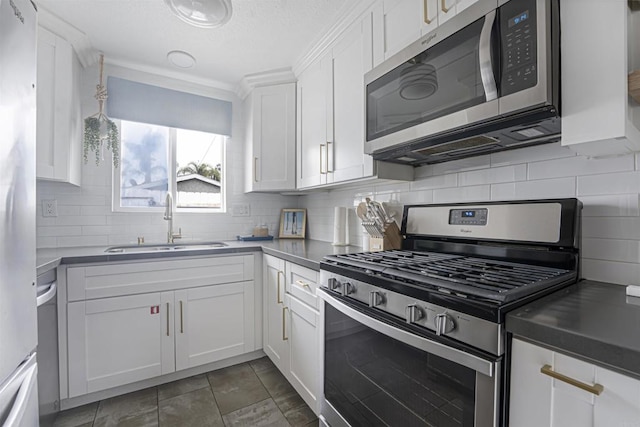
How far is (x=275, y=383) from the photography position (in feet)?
6.43

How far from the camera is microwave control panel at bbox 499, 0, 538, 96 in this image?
869 mm

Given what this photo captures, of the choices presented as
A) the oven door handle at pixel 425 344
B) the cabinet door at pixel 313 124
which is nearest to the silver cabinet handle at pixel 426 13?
the cabinet door at pixel 313 124

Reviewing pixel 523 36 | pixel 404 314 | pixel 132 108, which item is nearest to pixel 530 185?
pixel 523 36

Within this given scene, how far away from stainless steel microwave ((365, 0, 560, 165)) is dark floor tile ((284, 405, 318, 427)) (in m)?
1.52

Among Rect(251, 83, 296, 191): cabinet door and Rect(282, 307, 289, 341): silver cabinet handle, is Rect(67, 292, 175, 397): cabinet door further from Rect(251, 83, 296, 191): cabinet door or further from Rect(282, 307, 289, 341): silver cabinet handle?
Rect(251, 83, 296, 191): cabinet door

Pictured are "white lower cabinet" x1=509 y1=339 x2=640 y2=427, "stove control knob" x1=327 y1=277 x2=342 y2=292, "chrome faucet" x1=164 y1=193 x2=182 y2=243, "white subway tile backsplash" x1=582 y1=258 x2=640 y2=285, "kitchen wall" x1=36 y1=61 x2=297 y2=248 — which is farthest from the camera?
"chrome faucet" x1=164 y1=193 x2=182 y2=243

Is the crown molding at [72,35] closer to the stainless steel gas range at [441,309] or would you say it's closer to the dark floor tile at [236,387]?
the stainless steel gas range at [441,309]

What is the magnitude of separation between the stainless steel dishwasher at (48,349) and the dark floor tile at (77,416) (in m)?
0.05

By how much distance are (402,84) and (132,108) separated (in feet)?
7.16

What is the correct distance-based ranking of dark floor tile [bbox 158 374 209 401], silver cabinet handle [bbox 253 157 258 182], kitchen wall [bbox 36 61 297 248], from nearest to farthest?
dark floor tile [bbox 158 374 209 401]
kitchen wall [bbox 36 61 297 248]
silver cabinet handle [bbox 253 157 258 182]

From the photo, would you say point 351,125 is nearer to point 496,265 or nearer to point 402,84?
point 402,84

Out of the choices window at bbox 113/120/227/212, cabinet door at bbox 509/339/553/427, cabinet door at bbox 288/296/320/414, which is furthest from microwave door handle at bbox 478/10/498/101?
window at bbox 113/120/227/212

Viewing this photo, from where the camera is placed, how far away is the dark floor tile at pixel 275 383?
6.11 ft

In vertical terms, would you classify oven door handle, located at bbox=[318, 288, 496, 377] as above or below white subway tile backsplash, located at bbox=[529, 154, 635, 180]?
below
